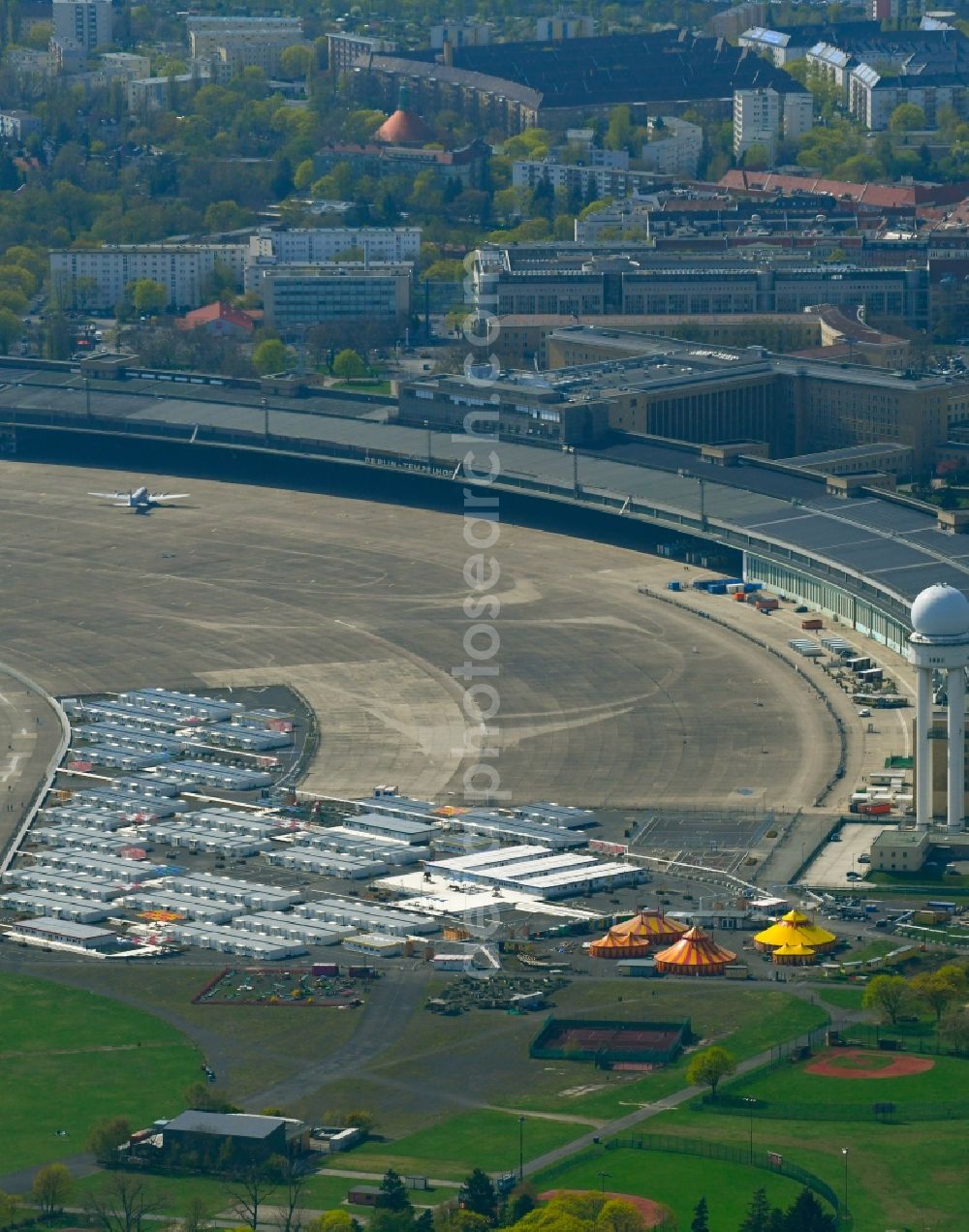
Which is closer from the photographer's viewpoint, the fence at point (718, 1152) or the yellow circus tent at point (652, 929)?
the fence at point (718, 1152)

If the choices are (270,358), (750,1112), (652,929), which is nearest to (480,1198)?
(750,1112)

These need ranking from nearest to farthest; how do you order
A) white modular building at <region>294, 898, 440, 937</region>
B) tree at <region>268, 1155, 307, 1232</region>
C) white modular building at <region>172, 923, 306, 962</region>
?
tree at <region>268, 1155, 307, 1232</region>
white modular building at <region>172, 923, 306, 962</region>
white modular building at <region>294, 898, 440, 937</region>

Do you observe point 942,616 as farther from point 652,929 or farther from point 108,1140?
point 108,1140

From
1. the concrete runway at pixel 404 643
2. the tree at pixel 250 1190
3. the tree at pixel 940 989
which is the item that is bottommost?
the tree at pixel 250 1190

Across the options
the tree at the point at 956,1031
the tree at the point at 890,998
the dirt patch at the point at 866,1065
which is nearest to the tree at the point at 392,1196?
the dirt patch at the point at 866,1065

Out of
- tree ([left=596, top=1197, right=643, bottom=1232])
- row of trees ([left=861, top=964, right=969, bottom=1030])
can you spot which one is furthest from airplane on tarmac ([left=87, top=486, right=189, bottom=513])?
tree ([left=596, top=1197, right=643, bottom=1232])

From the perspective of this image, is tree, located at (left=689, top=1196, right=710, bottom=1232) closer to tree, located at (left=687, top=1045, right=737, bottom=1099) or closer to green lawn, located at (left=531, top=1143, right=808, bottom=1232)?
green lawn, located at (left=531, top=1143, right=808, bottom=1232)

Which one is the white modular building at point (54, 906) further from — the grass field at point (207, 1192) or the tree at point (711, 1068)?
the tree at point (711, 1068)
